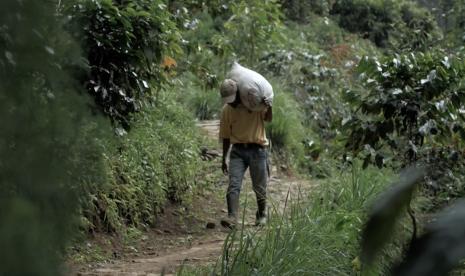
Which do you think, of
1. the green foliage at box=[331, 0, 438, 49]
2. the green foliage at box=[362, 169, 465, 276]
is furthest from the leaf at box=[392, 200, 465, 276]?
the green foliage at box=[331, 0, 438, 49]

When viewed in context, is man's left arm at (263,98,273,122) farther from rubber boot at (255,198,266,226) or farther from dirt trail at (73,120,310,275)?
rubber boot at (255,198,266,226)

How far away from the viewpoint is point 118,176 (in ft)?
27.1

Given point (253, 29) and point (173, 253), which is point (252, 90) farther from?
point (253, 29)

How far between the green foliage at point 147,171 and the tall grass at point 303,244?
74.0 inches

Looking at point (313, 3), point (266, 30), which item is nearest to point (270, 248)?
point (266, 30)

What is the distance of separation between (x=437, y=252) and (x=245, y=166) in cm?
729

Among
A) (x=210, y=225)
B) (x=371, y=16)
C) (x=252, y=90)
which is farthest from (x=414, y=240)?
(x=371, y=16)

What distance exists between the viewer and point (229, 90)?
8109 millimetres

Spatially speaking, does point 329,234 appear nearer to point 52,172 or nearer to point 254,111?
point 254,111

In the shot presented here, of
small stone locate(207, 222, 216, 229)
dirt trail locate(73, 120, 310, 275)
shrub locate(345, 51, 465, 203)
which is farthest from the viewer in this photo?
small stone locate(207, 222, 216, 229)

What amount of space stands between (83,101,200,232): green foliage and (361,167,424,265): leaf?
580 centimetres

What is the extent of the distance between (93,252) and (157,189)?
2.01 m

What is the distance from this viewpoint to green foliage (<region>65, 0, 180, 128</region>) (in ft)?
21.0

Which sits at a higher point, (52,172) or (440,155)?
(52,172)
